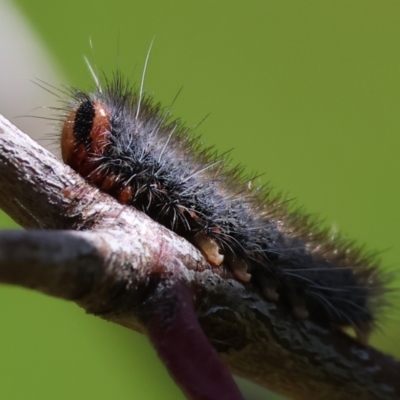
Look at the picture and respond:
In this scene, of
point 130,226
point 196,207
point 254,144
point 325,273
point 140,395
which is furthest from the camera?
point 254,144

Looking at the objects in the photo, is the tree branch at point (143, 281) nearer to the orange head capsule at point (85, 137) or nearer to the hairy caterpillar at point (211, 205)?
the hairy caterpillar at point (211, 205)

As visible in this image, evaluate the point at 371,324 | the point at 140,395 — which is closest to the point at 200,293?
the point at 371,324

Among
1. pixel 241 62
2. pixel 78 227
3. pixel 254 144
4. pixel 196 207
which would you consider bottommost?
pixel 78 227

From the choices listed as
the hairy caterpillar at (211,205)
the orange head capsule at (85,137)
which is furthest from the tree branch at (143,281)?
the orange head capsule at (85,137)

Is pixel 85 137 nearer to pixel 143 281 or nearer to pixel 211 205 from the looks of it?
pixel 211 205

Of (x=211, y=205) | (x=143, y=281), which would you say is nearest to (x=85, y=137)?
(x=211, y=205)

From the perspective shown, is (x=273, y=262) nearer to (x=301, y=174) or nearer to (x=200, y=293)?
(x=200, y=293)
